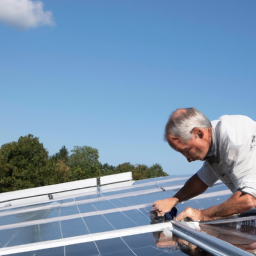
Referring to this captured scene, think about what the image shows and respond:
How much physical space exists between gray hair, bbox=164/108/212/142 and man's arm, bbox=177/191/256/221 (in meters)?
0.54

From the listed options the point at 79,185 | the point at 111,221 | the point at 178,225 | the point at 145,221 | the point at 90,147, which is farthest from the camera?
the point at 90,147

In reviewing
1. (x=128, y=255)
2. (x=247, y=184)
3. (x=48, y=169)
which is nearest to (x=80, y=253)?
(x=128, y=255)

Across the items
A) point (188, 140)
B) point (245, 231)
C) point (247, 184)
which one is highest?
point (188, 140)

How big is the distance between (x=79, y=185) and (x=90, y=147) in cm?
7259

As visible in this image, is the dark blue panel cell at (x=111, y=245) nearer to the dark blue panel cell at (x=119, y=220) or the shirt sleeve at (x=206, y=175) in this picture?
the dark blue panel cell at (x=119, y=220)

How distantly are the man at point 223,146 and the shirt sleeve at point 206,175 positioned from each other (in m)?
0.38

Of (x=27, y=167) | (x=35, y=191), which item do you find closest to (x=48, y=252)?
(x=35, y=191)

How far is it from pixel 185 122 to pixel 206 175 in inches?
32.2

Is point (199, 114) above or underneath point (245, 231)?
above

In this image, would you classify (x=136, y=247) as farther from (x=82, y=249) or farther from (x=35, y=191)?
(x=35, y=191)

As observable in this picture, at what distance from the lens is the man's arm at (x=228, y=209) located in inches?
98.8

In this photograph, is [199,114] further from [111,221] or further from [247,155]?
[111,221]

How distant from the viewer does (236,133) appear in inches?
101

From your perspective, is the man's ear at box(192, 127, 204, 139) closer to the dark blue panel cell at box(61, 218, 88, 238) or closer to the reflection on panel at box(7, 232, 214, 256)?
the reflection on panel at box(7, 232, 214, 256)
